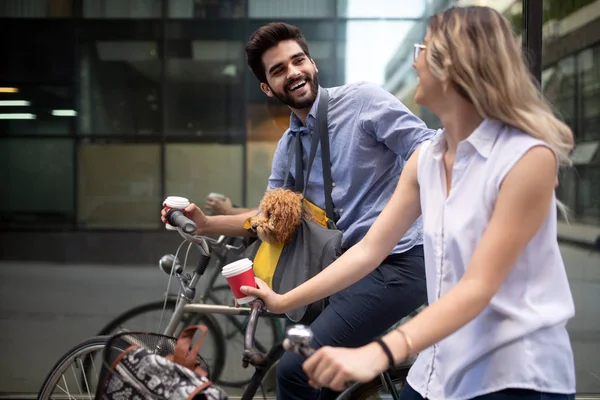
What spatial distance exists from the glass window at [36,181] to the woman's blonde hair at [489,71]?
358cm

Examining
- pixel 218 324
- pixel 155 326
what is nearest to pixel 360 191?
pixel 218 324

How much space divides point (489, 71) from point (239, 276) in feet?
2.59

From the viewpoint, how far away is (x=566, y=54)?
459 cm

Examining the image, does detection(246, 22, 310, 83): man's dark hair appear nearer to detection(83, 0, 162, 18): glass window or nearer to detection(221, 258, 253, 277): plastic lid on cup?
detection(221, 258, 253, 277): plastic lid on cup

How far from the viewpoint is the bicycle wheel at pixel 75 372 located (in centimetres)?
324

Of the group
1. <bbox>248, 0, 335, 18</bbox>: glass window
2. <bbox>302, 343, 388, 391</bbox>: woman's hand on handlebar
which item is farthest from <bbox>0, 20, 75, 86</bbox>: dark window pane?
<bbox>302, 343, 388, 391</bbox>: woman's hand on handlebar

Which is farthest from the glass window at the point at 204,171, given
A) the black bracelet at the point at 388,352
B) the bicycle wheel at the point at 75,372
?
the black bracelet at the point at 388,352

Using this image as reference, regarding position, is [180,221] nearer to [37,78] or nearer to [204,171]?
[204,171]

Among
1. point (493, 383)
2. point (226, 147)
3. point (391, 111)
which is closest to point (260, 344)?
point (226, 147)

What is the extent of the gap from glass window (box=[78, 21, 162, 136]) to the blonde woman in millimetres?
3275

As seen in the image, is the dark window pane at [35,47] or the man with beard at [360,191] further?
the dark window pane at [35,47]

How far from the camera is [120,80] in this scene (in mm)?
4688

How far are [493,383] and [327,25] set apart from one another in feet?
11.2

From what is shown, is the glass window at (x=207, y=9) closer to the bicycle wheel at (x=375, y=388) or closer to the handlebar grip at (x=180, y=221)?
the handlebar grip at (x=180, y=221)
